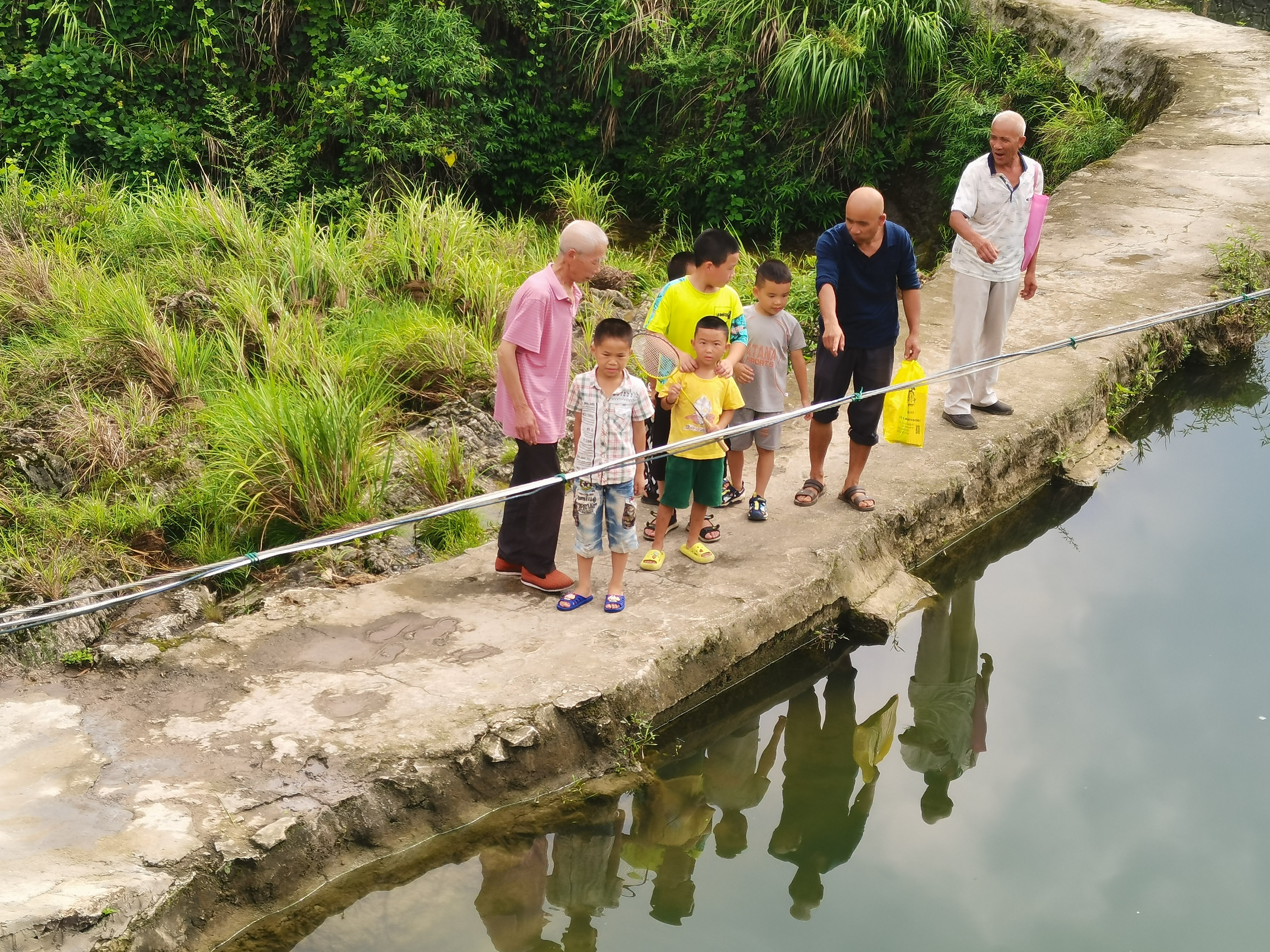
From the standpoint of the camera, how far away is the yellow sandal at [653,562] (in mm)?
4273

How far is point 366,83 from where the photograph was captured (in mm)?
8047

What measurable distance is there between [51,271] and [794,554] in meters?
4.76

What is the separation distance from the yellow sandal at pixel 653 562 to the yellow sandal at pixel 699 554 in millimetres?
108

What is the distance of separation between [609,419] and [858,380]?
1245 millimetres

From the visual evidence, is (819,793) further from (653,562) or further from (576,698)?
(653,562)

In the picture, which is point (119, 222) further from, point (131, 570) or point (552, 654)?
point (552, 654)

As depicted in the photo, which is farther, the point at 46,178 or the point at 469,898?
the point at 46,178

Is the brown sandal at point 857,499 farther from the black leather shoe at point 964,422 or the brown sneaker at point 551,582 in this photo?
the brown sneaker at point 551,582

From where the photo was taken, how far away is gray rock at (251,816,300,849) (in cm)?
301

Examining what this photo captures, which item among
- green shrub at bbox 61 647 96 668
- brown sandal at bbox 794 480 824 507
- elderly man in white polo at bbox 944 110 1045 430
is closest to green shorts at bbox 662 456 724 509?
brown sandal at bbox 794 480 824 507

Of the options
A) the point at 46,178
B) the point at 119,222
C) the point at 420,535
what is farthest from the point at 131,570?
the point at 46,178

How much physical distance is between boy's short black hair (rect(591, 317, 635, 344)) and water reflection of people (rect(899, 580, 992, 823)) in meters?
1.71

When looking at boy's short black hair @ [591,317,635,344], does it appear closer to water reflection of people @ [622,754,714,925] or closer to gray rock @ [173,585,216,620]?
water reflection of people @ [622,754,714,925]

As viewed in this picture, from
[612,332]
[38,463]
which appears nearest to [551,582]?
[612,332]
